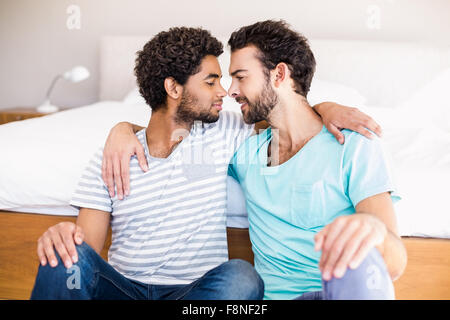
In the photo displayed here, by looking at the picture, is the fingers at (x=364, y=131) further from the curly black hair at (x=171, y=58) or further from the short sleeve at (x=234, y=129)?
the curly black hair at (x=171, y=58)

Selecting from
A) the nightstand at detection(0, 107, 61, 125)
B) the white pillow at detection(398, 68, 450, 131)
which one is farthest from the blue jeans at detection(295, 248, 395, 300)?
→ the nightstand at detection(0, 107, 61, 125)

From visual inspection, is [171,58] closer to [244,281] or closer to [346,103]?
[244,281]

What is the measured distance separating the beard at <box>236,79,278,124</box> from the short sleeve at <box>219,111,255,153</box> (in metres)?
0.04

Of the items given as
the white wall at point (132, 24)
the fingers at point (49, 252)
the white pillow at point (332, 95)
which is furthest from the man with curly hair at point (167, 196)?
the white wall at point (132, 24)

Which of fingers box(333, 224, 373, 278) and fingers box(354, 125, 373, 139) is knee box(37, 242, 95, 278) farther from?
fingers box(354, 125, 373, 139)

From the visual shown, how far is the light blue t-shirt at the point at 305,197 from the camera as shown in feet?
2.97

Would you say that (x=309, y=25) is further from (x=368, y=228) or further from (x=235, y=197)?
(x=368, y=228)

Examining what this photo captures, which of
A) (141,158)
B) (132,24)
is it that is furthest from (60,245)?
(132,24)

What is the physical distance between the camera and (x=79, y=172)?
1196 millimetres

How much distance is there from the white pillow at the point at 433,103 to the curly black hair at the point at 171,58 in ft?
4.77

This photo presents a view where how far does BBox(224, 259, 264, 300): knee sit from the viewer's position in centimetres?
75
